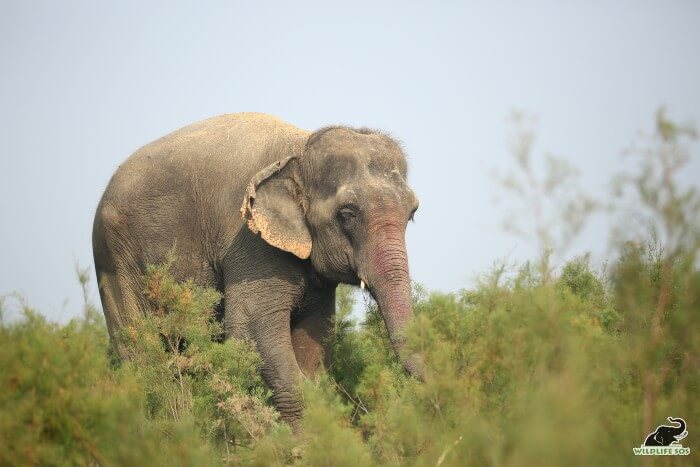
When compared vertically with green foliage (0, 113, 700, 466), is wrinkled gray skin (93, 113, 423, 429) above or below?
above

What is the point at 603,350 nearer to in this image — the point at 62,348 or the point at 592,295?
the point at 62,348

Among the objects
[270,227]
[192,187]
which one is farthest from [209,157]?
[270,227]

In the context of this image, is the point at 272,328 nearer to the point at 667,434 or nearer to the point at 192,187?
the point at 192,187

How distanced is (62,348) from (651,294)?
5664 millimetres

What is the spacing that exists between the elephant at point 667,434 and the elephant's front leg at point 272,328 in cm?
544

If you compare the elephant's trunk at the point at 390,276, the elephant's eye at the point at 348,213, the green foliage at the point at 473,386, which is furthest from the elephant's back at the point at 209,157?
the green foliage at the point at 473,386

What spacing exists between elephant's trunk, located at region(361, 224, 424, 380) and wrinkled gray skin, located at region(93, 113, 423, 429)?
→ 14 millimetres

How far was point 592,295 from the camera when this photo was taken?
1394 cm

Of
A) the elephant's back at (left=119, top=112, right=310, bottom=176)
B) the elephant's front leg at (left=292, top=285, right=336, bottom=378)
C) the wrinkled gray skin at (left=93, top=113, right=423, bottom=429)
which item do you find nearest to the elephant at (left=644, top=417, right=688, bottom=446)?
the wrinkled gray skin at (left=93, top=113, right=423, bottom=429)

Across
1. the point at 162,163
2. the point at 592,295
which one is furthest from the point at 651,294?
the point at 162,163

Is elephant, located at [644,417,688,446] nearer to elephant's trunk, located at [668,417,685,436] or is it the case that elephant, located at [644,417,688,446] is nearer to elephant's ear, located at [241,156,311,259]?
elephant's trunk, located at [668,417,685,436]

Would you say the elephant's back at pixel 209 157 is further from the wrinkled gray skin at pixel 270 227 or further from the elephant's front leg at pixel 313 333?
the elephant's front leg at pixel 313 333

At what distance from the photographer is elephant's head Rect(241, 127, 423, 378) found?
40.5 ft

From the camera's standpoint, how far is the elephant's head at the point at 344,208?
12.4 meters
